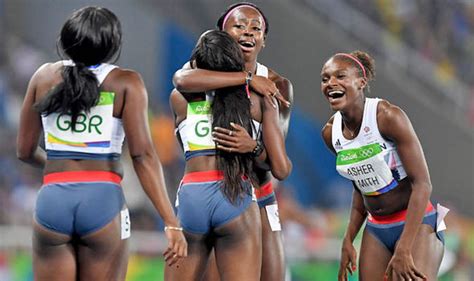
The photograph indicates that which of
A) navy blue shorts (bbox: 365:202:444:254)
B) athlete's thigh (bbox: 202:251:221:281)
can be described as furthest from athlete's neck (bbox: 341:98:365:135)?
athlete's thigh (bbox: 202:251:221:281)

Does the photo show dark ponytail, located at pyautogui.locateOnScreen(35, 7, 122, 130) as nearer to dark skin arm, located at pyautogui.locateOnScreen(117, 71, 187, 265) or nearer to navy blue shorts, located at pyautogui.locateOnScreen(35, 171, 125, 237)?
dark skin arm, located at pyautogui.locateOnScreen(117, 71, 187, 265)

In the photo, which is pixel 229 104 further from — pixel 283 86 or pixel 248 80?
pixel 283 86

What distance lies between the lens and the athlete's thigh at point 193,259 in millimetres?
6238

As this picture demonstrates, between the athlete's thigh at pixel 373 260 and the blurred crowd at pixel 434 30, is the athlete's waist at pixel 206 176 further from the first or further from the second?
the blurred crowd at pixel 434 30

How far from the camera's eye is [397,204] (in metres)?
6.67

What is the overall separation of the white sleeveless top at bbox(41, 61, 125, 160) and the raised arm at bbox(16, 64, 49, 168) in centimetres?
10

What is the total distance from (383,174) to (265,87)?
0.97m

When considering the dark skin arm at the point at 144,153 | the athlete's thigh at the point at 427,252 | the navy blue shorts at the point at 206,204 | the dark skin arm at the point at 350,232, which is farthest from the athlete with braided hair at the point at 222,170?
the athlete's thigh at the point at 427,252

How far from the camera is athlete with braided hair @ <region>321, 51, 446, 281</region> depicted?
636 cm

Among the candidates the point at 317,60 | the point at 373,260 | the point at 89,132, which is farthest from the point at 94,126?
the point at 317,60

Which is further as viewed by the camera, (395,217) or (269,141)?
(395,217)

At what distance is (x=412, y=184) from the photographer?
21.1 feet

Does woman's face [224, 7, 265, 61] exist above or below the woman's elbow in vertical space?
above

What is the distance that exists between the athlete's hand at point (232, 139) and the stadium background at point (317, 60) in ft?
26.9
